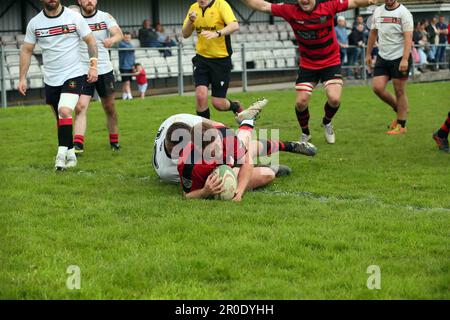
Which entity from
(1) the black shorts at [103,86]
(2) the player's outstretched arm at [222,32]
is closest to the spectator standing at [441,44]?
(2) the player's outstretched arm at [222,32]

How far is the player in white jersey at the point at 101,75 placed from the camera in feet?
39.2

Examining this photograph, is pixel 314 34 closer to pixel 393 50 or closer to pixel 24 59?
pixel 393 50

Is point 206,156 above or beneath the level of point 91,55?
beneath

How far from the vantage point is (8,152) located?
1235 centimetres

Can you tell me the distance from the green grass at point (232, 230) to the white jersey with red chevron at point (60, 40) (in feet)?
3.64

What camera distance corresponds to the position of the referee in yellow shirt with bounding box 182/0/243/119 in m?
12.1

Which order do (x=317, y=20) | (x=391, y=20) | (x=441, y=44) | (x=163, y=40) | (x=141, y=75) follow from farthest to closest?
(x=441, y=44) < (x=163, y=40) < (x=141, y=75) < (x=391, y=20) < (x=317, y=20)

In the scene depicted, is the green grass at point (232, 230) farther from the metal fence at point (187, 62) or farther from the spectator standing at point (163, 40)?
the spectator standing at point (163, 40)

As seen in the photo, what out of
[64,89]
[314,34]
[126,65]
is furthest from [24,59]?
[126,65]

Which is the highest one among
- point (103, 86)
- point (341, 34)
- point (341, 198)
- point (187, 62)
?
point (103, 86)

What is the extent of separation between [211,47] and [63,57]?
7.65 feet

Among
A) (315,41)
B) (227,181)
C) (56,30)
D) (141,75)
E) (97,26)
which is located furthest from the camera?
(141,75)

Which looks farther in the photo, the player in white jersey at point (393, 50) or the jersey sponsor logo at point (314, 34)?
the player in white jersey at point (393, 50)

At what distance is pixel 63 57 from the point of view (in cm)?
1081
